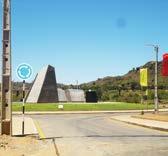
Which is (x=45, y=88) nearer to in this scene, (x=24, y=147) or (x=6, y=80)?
(x=6, y=80)

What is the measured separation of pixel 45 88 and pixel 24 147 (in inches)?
2533

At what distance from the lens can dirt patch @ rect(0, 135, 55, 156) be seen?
16953 mm

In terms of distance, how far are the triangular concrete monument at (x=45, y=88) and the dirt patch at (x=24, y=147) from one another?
2431 inches

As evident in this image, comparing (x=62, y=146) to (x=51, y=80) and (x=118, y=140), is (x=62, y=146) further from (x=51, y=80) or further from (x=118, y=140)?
(x=51, y=80)

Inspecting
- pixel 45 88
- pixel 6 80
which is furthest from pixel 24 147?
pixel 45 88

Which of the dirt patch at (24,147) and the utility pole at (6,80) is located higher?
the utility pole at (6,80)

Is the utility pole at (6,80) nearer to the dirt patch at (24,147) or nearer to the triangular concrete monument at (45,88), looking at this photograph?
the dirt patch at (24,147)

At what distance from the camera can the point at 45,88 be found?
82.4 m

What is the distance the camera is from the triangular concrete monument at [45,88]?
→ 82562mm

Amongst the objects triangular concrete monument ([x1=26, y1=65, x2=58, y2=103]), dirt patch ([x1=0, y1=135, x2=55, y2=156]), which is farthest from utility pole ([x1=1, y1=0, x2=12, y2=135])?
triangular concrete monument ([x1=26, y1=65, x2=58, y2=103])

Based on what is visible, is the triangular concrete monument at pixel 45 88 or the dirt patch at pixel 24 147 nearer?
the dirt patch at pixel 24 147

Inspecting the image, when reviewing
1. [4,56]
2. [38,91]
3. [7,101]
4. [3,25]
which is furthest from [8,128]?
[38,91]

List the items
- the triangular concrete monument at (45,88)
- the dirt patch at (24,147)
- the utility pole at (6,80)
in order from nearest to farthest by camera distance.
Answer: the dirt patch at (24,147) → the utility pole at (6,80) → the triangular concrete monument at (45,88)

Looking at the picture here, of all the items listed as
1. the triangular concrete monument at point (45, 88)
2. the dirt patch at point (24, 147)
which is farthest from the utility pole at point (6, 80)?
the triangular concrete monument at point (45, 88)
